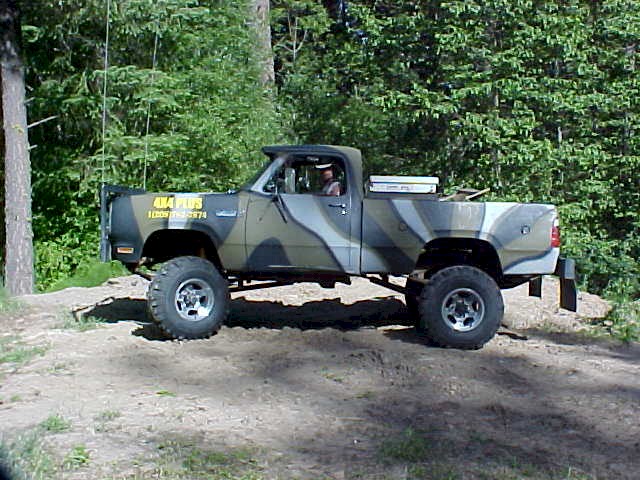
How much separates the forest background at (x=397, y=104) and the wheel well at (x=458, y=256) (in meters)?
5.82

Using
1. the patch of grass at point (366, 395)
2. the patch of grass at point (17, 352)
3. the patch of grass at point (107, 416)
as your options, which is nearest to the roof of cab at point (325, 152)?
the patch of grass at point (366, 395)

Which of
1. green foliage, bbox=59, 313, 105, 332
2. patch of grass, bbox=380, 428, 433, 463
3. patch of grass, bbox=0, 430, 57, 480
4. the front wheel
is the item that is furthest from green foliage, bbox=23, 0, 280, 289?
patch of grass, bbox=380, 428, 433, 463

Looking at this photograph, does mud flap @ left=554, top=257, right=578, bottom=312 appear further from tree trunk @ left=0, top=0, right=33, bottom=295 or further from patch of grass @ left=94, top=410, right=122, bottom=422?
tree trunk @ left=0, top=0, right=33, bottom=295

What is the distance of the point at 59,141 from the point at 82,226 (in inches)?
65.9

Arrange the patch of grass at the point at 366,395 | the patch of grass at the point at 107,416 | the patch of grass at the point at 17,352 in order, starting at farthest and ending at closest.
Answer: the patch of grass at the point at 17,352, the patch of grass at the point at 366,395, the patch of grass at the point at 107,416

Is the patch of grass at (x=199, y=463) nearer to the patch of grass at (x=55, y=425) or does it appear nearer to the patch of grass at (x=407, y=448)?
the patch of grass at (x=55, y=425)

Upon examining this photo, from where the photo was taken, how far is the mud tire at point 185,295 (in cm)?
891

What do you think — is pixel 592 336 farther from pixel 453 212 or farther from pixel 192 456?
pixel 192 456

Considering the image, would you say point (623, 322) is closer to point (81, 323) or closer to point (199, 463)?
point (81, 323)

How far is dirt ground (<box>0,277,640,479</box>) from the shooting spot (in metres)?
A: 5.54

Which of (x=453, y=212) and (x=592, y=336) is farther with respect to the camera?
(x=592, y=336)

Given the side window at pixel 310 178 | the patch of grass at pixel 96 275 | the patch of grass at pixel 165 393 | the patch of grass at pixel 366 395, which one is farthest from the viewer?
the patch of grass at pixel 96 275

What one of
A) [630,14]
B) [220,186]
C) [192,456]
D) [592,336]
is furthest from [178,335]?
[630,14]

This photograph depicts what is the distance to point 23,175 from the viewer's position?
565 inches
